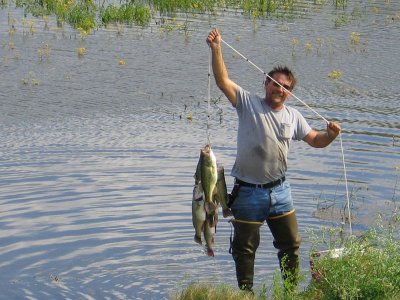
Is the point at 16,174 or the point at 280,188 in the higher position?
the point at 280,188

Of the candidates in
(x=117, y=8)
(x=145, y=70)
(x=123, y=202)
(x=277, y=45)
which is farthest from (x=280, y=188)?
(x=117, y=8)

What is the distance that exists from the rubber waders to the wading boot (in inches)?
7.1

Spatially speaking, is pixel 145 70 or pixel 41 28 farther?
pixel 41 28

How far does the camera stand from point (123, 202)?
1135cm

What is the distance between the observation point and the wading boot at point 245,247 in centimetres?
791

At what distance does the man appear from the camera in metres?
7.80

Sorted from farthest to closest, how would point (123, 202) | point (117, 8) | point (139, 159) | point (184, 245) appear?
point (117, 8)
point (139, 159)
point (123, 202)
point (184, 245)

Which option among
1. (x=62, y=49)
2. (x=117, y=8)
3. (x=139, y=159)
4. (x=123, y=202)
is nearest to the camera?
(x=123, y=202)

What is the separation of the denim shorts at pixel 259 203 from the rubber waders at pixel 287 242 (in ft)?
0.27

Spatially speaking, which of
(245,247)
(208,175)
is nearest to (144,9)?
(245,247)

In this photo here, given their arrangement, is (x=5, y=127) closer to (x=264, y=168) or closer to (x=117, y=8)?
(x=264, y=168)

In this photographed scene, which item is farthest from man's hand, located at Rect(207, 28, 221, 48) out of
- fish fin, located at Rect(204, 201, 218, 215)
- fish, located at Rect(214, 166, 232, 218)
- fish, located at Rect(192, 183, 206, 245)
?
fish fin, located at Rect(204, 201, 218, 215)

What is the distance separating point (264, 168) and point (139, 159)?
525cm

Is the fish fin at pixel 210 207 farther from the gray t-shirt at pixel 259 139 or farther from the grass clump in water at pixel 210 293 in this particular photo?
the grass clump in water at pixel 210 293
